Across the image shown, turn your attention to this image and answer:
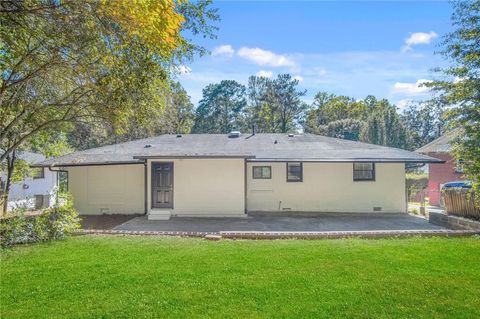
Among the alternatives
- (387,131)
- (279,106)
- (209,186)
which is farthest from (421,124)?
(209,186)

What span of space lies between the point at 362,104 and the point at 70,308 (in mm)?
50734

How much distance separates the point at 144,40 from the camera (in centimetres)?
462

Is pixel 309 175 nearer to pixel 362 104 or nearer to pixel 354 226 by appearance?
pixel 354 226

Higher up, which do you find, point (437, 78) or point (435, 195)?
point (437, 78)

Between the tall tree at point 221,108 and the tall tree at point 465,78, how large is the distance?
3644 cm

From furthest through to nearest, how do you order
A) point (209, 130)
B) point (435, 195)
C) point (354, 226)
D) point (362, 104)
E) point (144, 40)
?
1. point (362, 104)
2. point (209, 130)
3. point (435, 195)
4. point (354, 226)
5. point (144, 40)

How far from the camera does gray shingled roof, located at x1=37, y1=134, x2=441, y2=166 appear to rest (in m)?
12.8

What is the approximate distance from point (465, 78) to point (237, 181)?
808 centimetres

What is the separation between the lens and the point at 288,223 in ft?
36.8

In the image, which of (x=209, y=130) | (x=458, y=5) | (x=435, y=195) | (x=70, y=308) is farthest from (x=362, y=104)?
(x=70, y=308)

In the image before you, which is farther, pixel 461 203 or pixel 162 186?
pixel 162 186

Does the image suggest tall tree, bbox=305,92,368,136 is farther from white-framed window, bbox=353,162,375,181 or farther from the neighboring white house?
the neighboring white house

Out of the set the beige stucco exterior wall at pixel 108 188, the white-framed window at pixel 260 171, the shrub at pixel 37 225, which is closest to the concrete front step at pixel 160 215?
the beige stucco exterior wall at pixel 108 188

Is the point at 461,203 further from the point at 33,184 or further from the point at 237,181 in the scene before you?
the point at 33,184
